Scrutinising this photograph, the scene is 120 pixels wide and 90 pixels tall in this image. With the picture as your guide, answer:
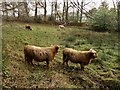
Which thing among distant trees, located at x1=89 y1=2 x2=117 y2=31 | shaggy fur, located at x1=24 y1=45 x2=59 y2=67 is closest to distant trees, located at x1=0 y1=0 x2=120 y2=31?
distant trees, located at x1=89 y1=2 x2=117 y2=31

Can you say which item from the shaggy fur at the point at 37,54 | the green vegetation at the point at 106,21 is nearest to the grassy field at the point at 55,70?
the shaggy fur at the point at 37,54

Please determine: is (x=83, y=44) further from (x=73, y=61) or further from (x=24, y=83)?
(x=24, y=83)

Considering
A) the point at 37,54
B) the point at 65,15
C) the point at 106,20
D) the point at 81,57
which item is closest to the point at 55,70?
the point at 37,54

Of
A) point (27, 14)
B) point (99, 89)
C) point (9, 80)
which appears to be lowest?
point (99, 89)

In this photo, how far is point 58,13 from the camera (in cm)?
2802

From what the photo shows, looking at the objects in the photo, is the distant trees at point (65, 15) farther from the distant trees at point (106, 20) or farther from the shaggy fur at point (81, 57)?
the shaggy fur at point (81, 57)

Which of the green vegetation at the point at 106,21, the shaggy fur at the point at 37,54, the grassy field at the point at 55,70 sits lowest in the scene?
the grassy field at the point at 55,70

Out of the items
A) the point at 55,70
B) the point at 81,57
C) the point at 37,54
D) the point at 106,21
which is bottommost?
the point at 55,70

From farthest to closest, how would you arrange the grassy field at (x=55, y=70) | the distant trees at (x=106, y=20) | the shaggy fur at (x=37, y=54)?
the distant trees at (x=106, y=20), the shaggy fur at (x=37, y=54), the grassy field at (x=55, y=70)

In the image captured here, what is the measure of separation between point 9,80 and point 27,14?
673 inches

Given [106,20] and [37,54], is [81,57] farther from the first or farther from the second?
[106,20]

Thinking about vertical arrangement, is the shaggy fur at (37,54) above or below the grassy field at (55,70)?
above

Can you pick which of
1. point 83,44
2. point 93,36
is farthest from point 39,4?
point 83,44

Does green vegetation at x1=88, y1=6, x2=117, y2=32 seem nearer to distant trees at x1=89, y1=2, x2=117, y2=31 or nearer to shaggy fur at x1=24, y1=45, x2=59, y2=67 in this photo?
distant trees at x1=89, y1=2, x2=117, y2=31
